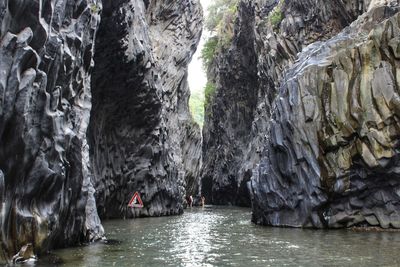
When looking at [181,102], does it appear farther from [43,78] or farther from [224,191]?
[43,78]

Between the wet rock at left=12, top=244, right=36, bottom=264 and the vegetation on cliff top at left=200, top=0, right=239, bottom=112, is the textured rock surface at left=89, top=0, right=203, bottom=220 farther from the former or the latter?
the vegetation on cliff top at left=200, top=0, right=239, bottom=112

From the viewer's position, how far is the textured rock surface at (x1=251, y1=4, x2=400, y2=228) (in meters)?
21.6

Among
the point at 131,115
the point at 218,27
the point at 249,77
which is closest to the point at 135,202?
the point at 131,115

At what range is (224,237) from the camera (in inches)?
755

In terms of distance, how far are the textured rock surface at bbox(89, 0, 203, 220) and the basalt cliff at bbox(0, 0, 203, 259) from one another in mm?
65

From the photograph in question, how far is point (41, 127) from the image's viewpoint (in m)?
12.7

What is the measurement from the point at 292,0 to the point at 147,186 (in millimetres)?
19775

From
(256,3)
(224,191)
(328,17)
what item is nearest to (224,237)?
(328,17)

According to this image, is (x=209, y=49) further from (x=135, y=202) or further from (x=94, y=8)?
(x=94, y=8)

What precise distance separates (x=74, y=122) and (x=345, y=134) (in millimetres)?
11790

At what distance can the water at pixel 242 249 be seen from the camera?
41.7 ft

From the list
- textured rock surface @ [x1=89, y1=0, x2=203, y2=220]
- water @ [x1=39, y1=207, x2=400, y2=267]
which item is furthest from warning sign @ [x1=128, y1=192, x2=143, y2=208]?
water @ [x1=39, y1=207, x2=400, y2=267]

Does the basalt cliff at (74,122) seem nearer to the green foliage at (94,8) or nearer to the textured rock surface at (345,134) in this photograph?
the green foliage at (94,8)

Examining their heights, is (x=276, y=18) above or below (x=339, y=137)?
above
